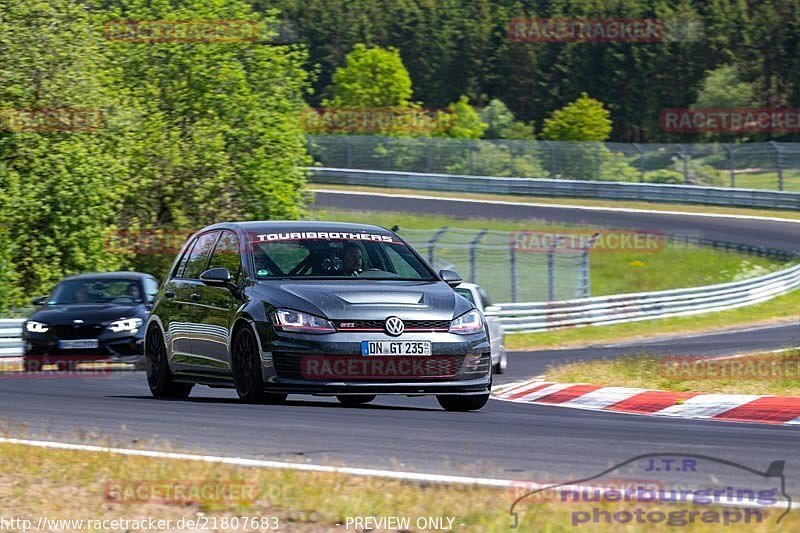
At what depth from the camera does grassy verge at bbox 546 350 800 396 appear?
43.9 ft

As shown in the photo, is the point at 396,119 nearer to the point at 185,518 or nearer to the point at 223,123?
the point at 223,123

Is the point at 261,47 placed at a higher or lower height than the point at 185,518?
higher

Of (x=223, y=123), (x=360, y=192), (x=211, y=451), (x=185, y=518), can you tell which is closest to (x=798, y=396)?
(x=211, y=451)

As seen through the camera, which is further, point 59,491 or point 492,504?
→ point 59,491

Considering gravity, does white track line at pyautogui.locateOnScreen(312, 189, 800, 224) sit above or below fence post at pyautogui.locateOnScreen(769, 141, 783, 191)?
below

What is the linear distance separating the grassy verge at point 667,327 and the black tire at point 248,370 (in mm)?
18643

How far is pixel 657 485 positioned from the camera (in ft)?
21.9

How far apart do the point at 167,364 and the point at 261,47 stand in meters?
27.4

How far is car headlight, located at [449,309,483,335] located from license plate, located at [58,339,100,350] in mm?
8598

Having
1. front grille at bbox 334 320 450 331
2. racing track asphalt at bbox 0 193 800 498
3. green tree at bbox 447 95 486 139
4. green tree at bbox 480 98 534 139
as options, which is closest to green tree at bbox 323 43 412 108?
green tree at bbox 447 95 486 139

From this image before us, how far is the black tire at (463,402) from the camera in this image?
1143 centimetres

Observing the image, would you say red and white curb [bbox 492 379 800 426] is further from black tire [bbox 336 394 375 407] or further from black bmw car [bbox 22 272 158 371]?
black bmw car [bbox 22 272 158 371]

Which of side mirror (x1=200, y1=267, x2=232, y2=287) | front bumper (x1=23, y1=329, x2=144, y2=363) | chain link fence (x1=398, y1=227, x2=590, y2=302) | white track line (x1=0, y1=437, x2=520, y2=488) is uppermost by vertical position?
side mirror (x1=200, y1=267, x2=232, y2=287)

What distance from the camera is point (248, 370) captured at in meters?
11.0
